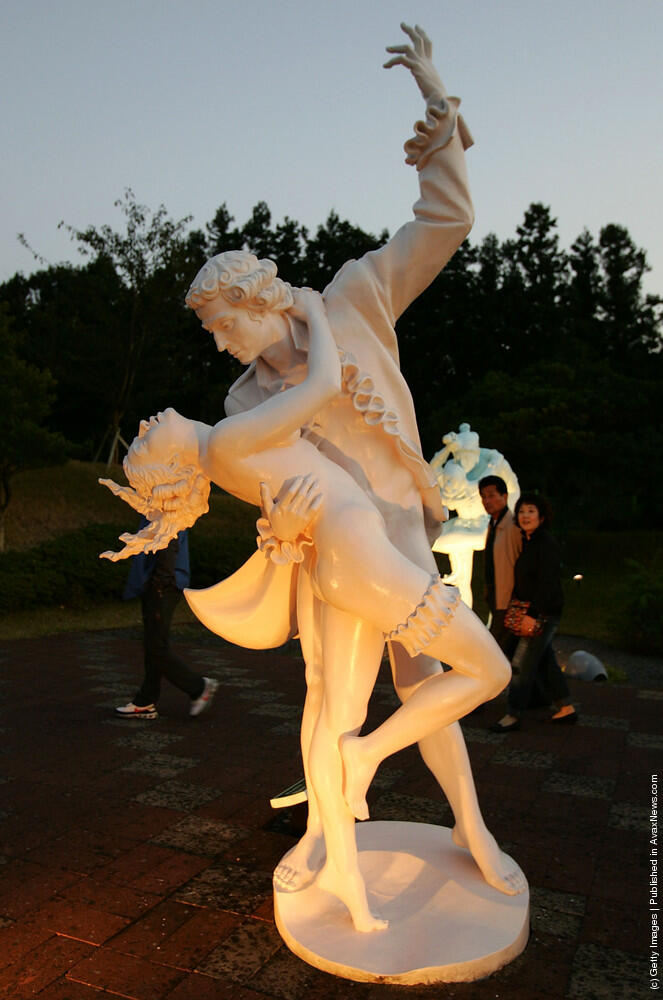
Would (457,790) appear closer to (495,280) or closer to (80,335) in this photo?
(80,335)

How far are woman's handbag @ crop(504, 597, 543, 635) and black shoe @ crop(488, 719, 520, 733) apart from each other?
21.0 inches

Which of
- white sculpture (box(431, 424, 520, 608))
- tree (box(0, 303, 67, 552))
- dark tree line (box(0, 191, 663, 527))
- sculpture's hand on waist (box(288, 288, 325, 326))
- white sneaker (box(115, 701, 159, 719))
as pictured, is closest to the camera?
sculpture's hand on waist (box(288, 288, 325, 326))

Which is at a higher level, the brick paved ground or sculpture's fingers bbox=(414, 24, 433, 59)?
sculpture's fingers bbox=(414, 24, 433, 59)

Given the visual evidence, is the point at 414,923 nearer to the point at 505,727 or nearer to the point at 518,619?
the point at 505,727

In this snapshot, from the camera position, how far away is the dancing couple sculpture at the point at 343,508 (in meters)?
2.17

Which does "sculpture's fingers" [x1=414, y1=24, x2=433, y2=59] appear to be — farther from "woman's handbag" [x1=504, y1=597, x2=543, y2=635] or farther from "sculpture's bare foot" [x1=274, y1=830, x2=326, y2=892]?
"woman's handbag" [x1=504, y1=597, x2=543, y2=635]

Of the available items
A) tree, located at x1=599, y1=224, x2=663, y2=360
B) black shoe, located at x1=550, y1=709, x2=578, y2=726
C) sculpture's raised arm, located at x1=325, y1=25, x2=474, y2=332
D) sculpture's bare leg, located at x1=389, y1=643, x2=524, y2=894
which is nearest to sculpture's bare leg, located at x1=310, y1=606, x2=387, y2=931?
sculpture's bare leg, located at x1=389, y1=643, x2=524, y2=894

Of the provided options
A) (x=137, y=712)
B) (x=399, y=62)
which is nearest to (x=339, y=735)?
(x=399, y=62)

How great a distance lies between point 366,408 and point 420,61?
1.05 meters

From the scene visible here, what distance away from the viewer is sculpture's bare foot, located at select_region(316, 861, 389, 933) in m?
2.25

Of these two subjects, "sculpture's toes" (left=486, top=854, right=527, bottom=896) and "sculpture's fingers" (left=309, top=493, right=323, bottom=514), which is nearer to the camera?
"sculpture's fingers" (left=309, top=493, right=323, bottom=514)

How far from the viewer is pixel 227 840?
10.2ft

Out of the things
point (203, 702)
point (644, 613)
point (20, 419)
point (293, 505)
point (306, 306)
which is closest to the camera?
point (293, 505)

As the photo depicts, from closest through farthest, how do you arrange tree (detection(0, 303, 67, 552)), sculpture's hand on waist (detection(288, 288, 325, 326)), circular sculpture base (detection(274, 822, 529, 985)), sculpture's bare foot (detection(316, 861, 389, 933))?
1. circular sculpture base (detection(274, 822, 529, 985))
2. sculpture's bare foot (detection(316, 861, 389, 933))
3. sculpture's hand on waist (detection(288, 288, 325, 326))
4. tree (detection(0, 303, 67, 552))
